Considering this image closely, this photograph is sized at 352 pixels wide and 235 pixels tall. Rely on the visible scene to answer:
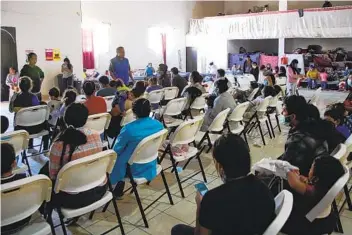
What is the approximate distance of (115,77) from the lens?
6.75 m

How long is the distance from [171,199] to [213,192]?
1743mm

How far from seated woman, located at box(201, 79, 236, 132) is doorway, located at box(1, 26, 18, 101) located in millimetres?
7215

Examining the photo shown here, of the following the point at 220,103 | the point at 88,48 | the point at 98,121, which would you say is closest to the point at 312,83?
the point at 88,48

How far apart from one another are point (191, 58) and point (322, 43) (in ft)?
18.2

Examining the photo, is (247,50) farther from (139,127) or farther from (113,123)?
(139,127)

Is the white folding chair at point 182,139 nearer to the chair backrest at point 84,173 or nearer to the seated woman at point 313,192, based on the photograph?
the chair backrest at point 84,173

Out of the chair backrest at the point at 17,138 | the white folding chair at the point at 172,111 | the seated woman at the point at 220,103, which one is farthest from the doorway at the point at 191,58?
the chair backrest at the point at 17,138

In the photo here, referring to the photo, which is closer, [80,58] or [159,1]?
[80,58]

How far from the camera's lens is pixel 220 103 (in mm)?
4469

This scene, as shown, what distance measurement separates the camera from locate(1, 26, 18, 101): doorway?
9.49m

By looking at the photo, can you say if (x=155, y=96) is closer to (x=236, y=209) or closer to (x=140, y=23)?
(x=236, y=209)

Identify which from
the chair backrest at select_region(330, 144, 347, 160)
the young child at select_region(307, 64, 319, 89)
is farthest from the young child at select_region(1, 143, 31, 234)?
the young child at select_region(307, 64, 319, 89)

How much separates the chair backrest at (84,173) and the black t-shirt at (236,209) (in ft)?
2.89

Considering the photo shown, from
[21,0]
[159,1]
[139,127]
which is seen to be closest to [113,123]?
[139,127]
